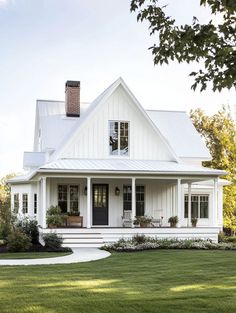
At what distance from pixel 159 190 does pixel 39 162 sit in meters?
6.69

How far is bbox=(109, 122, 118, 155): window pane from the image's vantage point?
2556 cm

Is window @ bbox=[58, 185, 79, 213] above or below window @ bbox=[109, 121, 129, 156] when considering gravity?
below

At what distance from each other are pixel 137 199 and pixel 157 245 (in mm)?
6026

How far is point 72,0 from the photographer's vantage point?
1348 centimetres

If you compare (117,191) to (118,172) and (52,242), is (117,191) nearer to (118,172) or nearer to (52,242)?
(118,172)

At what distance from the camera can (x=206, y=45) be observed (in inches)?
253

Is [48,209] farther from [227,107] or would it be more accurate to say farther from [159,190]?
[227,107]

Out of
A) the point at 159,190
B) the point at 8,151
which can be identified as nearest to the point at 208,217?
the point at 159,190

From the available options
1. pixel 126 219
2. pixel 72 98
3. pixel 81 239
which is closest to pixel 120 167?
pixel 126 219

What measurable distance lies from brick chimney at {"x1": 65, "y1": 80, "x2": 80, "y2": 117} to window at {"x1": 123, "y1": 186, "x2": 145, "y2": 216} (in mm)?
6909

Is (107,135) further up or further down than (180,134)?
further down

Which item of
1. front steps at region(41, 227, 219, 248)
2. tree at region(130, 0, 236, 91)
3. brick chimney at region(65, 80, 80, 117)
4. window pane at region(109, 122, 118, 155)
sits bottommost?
front steps at region(41, 227, 219, 248)

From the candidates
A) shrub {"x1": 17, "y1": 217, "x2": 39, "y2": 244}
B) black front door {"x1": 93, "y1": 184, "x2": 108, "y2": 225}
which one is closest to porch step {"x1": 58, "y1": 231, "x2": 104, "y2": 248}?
shrub {"x1": 17, "y1": 217, "x2": 39, "y2": 244}

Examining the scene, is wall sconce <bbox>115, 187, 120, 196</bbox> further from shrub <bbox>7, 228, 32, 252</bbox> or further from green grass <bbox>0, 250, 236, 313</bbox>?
green grass <bbox>0, 250, 236, 313</bbox>
